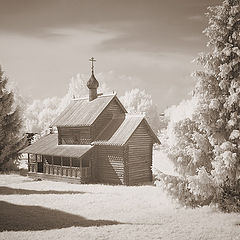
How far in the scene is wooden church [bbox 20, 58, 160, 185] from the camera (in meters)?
34.1

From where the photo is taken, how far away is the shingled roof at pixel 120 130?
33719 mm

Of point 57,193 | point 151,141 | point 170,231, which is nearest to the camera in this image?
point 170,231

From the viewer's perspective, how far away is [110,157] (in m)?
34.8

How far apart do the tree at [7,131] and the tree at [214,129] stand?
95.5 feet

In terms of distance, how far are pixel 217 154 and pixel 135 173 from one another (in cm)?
1549

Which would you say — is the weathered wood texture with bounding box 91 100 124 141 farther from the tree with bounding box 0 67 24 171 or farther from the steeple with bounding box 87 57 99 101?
the tree with bounding box 0 67 24 171

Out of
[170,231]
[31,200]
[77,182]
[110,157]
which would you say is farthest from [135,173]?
[170,231]

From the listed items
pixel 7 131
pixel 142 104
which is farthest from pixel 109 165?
pixel 142 104

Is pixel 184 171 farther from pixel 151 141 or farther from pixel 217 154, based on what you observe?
pixel 151 141

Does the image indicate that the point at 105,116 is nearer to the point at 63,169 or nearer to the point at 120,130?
the point at 120,130

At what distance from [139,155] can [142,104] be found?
79124 millimetres

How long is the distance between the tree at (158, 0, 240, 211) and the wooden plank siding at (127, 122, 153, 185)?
13.0m

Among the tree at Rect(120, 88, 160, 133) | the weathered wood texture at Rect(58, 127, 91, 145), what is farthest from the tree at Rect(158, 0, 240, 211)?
the tree at Rect(120, 88, 160, 133)

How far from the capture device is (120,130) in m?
Result: 35.1
